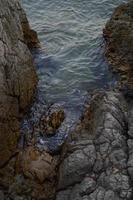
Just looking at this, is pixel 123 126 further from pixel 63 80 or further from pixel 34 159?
pixel 63 80

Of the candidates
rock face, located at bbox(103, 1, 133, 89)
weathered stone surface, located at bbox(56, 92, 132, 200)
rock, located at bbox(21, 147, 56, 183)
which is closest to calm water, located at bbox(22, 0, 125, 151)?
rock face, located at bbox(103, 1, 133, 89)

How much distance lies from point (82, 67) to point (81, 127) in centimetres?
267

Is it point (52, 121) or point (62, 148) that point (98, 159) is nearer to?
point (62, 148)

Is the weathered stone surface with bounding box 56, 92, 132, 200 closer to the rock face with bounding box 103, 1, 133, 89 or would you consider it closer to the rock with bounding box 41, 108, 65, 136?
the rock with bounding box 41, 108, 65, 136

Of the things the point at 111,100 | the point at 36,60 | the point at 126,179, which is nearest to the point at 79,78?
the point at 36,60

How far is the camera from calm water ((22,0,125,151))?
30.5ft

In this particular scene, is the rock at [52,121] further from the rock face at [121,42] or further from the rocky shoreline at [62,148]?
the rock face at [121,42]

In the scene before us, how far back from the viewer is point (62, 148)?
7.93 m

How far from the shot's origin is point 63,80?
9992mm

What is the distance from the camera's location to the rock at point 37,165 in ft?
24.5

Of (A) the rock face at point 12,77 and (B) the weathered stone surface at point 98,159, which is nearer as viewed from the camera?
(B) the weathered stone surface at point 98,159

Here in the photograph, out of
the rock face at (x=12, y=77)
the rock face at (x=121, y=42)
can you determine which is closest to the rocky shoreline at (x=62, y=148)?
the rock face at (x=12, y=77)

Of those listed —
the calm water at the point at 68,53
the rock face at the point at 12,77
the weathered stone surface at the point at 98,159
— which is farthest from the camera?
the calm water at the point at 68,53

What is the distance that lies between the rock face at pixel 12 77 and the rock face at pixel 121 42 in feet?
6.45
